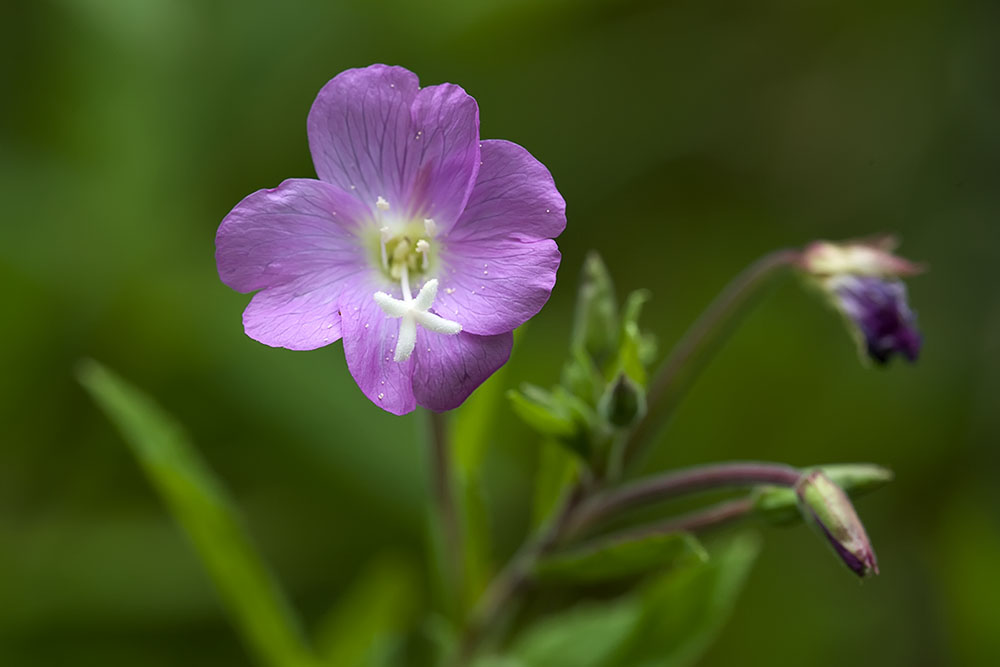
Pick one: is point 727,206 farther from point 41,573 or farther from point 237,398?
point 41,573

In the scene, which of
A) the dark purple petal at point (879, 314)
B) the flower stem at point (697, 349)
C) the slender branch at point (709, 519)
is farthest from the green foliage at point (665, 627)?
the dark purple petal at point (879, 314)

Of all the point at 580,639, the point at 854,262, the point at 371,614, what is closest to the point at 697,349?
the point at 854,262

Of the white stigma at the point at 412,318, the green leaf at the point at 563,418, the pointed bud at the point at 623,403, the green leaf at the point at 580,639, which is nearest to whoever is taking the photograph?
the white stigma at the point at 412,318

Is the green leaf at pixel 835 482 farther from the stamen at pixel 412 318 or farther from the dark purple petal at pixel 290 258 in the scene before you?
the dark purple petal at pixel 290 258

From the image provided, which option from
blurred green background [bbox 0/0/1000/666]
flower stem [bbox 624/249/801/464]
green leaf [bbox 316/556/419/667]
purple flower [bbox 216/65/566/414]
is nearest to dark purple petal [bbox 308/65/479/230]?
purple flower [bbox 216/65/566/414]

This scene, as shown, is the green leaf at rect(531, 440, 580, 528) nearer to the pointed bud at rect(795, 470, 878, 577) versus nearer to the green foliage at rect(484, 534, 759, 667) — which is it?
the green foliage at rect(484, 534, 759, 667)

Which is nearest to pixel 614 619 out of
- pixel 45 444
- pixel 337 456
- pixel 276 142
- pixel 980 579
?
pixel 337 456

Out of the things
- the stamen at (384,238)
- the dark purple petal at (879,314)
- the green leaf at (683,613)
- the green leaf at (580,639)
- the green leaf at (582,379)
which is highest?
the stamen at (384,238)
